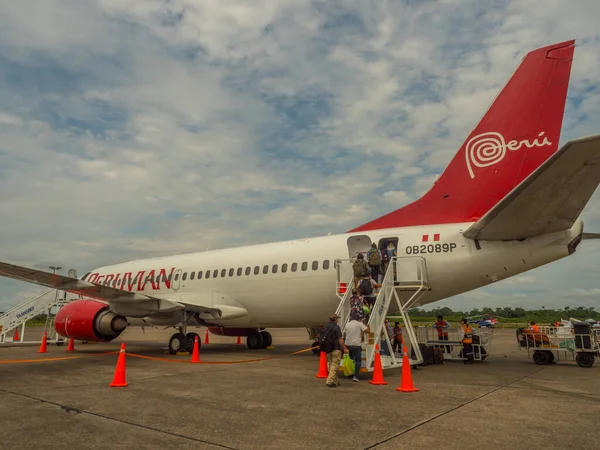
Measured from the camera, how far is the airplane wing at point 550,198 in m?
6.73

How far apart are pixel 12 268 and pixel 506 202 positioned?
42.0 feet

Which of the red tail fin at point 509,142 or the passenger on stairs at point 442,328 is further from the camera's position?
the passenger on stairs at point 442,328

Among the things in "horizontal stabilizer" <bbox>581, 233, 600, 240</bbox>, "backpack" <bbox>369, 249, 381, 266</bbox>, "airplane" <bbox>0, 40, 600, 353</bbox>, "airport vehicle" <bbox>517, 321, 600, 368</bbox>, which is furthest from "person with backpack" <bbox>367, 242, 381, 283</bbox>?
"horizontal stabilizer" <bbox>581, 233, 600, 240</bbox>

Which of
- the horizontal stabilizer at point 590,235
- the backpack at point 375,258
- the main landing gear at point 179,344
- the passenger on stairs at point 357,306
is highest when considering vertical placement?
the horizontal stabilizer at point 590,235

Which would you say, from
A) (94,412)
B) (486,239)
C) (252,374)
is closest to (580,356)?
(486,239)

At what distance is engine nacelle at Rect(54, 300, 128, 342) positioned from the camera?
14.8 meters

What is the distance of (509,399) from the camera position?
22.1 feet

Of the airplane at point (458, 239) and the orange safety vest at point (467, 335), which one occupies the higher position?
the airplane at point (458, 239)

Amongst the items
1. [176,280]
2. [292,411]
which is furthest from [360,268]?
[176,280]

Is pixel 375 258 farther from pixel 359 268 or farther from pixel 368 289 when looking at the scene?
pixel 368 289

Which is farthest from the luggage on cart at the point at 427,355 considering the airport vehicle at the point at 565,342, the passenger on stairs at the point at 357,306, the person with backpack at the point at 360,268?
the airport vehicle at the point at 565,342

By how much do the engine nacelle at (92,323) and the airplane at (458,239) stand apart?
39 mm

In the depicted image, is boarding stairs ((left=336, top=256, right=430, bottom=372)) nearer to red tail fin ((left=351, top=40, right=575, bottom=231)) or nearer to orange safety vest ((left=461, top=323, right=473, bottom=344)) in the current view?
red tail fin ((left=351, top=40, right=575, bottom=231))

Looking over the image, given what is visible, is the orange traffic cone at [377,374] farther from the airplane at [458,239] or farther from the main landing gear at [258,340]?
the main landing gear at [258,340]
